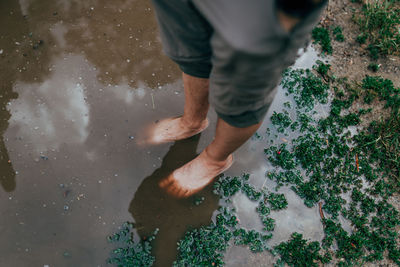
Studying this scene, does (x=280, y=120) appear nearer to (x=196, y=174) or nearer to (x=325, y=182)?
(x=325, y=182)

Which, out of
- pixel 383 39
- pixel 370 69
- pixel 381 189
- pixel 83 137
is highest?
pixel 383 39

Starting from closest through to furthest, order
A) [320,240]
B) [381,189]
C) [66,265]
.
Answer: [66,265]
[320,240]
[381,189]

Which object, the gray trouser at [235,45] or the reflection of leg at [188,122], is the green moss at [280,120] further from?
the gray trouser at [235,45]

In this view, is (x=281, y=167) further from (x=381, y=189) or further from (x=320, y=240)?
(x=381, y=189)

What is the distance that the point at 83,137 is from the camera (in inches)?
91.4

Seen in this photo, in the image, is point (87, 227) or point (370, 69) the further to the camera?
point (370, 69)

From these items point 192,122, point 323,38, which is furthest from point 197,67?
point 323,38

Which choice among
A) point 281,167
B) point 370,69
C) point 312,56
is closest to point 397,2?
point 370,69

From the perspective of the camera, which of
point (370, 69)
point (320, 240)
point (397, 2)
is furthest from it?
point (397, 2)

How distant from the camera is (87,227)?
207 centimetres

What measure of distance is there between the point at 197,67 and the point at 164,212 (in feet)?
3.73

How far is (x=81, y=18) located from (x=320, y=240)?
8.72ft

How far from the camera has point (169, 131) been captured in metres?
2.35

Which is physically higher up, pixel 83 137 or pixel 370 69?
pixel 370 69
